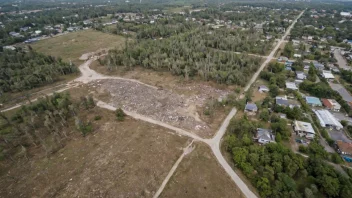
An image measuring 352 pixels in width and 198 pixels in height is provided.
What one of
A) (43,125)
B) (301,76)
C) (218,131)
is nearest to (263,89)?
(301,76)

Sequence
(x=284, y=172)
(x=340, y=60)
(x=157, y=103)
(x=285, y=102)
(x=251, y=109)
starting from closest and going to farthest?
(x=284, y=172)
(x=251, y=109)
(x=285, y=102)
(x=157, y=103)
(x=340, y=60)

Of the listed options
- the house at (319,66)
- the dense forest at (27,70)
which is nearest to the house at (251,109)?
the house at (319,66)

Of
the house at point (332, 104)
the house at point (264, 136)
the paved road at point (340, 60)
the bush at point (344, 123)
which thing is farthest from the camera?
the paved road at point (340, 60)

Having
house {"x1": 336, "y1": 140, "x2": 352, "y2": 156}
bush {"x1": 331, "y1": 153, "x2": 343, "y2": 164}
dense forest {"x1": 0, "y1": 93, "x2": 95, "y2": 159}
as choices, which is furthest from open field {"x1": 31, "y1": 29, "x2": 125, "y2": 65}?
house {"x1": 336, "y1": 140, "x2": 352, "y2": 156}

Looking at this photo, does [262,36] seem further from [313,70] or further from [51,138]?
[51,138]

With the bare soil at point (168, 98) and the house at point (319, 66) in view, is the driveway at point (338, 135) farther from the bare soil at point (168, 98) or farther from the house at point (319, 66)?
the house at point (319, 66)

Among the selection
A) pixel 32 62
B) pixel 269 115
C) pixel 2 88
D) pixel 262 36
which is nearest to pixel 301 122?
pixel 269 115

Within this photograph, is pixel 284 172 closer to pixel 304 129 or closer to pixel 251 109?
pixel 304 129
